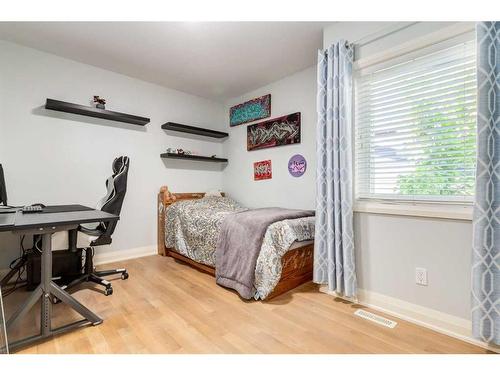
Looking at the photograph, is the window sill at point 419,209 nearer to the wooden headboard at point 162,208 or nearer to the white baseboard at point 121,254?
the wooden headboard at point 162,208

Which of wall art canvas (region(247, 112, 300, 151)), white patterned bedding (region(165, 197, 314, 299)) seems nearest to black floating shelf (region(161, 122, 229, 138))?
wall art canvas (region(247, 112, 300, 151))

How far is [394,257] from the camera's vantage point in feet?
6.13

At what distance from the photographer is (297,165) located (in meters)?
3.19

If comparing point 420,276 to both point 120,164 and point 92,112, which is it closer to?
point 120,164

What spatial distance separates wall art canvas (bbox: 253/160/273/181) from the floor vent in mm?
2054

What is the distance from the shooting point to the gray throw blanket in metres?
2.08

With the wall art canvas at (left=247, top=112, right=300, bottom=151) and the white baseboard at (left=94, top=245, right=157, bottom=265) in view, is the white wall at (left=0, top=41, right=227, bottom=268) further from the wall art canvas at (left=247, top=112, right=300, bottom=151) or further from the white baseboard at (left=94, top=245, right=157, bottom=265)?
the wall art canvas at (left=247, top=112, right=300, bottom=151)

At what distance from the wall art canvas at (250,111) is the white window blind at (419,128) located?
5.25ft

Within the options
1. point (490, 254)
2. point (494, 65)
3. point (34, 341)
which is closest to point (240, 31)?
point (494, 65)

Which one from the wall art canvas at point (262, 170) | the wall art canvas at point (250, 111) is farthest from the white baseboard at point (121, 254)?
the wall art canvas at point (250, 111)

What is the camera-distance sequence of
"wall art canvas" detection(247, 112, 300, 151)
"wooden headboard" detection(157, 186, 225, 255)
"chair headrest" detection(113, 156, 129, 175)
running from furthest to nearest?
"wooden headboard" detection(157, 186, 225, 255), "wall art canvas" detection(247, 112, 300, 151), "chair headrest" detection(113, 156, 129, 175)

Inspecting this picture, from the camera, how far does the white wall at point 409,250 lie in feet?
5.19

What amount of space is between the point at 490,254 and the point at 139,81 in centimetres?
391

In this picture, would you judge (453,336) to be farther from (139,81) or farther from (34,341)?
(139,81)
